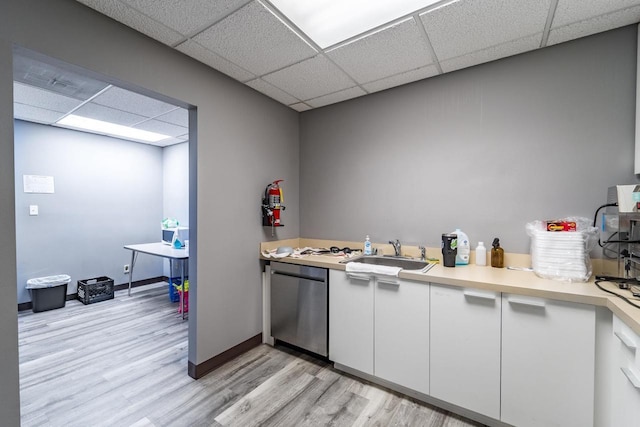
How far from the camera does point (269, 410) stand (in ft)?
5.64

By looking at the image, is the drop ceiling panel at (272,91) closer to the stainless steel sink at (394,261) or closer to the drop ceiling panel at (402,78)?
the drop ceiling panel at (402,78)

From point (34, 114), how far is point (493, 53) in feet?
15.9

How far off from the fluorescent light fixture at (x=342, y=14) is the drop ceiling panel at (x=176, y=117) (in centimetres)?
197

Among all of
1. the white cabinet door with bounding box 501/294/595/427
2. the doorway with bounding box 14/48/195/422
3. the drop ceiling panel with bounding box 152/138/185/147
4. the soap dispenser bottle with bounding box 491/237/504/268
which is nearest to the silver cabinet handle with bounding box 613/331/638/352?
the white cabinet door with bounding box 501/294/595/427

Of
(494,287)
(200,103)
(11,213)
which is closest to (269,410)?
(494,287)

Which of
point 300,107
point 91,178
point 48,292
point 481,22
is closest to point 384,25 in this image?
point 481,22

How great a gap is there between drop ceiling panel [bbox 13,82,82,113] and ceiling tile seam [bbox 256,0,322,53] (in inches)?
101

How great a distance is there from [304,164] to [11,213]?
2305 mm

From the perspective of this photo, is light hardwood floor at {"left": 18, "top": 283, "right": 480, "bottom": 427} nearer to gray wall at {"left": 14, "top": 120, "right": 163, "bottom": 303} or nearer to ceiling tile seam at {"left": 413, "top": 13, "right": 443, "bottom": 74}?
gray wall at {"left": 14, "top": 120, "right": 163, "bottom": 303}

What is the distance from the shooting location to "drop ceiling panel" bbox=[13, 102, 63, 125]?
2943 mm

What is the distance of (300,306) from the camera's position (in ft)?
7.63

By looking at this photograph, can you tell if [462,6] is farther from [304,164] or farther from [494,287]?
[304,164]

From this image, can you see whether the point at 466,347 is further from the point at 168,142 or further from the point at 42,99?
the point at 168,142

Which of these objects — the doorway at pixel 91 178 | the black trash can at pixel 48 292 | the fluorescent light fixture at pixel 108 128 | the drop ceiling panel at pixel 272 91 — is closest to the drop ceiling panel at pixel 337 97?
the drop ceiling panel at pixel 272 91
